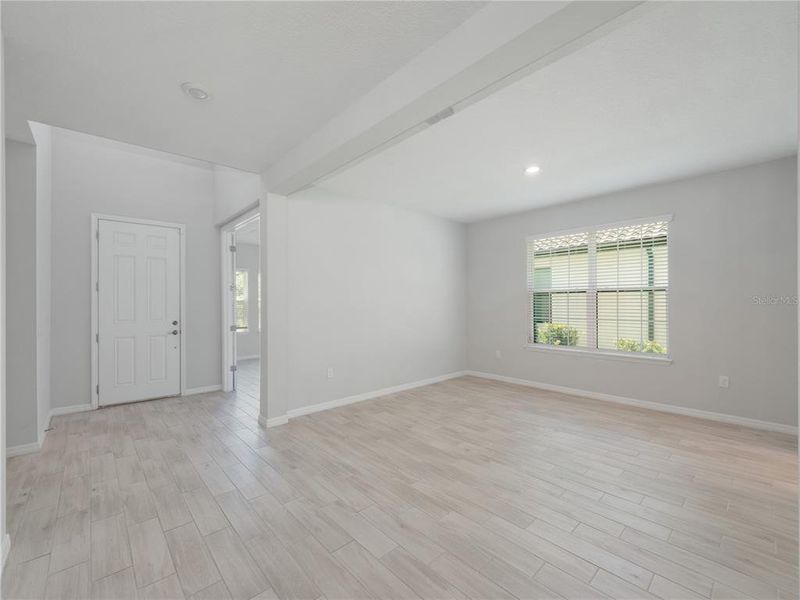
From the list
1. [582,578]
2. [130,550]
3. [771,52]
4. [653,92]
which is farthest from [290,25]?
[582,578]

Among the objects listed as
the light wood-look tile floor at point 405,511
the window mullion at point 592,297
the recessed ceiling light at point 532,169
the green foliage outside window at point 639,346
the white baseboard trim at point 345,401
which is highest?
the recessed ceiling light at point 532,169

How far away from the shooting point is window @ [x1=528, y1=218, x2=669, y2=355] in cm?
420

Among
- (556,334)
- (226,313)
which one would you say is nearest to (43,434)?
(226,313)

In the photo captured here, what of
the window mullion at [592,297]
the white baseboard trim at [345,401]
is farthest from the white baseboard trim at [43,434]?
the window mullion at [592,297]

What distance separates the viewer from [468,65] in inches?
65.7

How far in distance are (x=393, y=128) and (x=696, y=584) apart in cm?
283

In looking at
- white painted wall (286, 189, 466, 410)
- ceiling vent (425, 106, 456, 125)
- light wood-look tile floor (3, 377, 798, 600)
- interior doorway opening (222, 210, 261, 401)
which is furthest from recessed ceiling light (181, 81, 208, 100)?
light wood-look tile floor (3, 377, 798, 600)

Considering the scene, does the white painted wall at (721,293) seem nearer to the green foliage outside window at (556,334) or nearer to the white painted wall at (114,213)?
the green foliage outside window at (556,334)

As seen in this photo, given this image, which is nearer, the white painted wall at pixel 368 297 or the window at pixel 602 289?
the white painted wall at pixel 368 297

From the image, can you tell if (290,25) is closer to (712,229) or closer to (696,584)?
(696,584)

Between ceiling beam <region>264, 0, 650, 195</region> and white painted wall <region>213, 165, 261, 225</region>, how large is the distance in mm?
1711

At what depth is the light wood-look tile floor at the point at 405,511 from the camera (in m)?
1.60

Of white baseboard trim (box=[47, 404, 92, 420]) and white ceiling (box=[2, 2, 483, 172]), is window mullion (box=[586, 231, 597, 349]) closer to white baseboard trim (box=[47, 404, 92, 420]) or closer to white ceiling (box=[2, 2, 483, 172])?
white ceiling (box=[2, 2, 483, 172])

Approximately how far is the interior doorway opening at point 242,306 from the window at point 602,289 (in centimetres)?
406
